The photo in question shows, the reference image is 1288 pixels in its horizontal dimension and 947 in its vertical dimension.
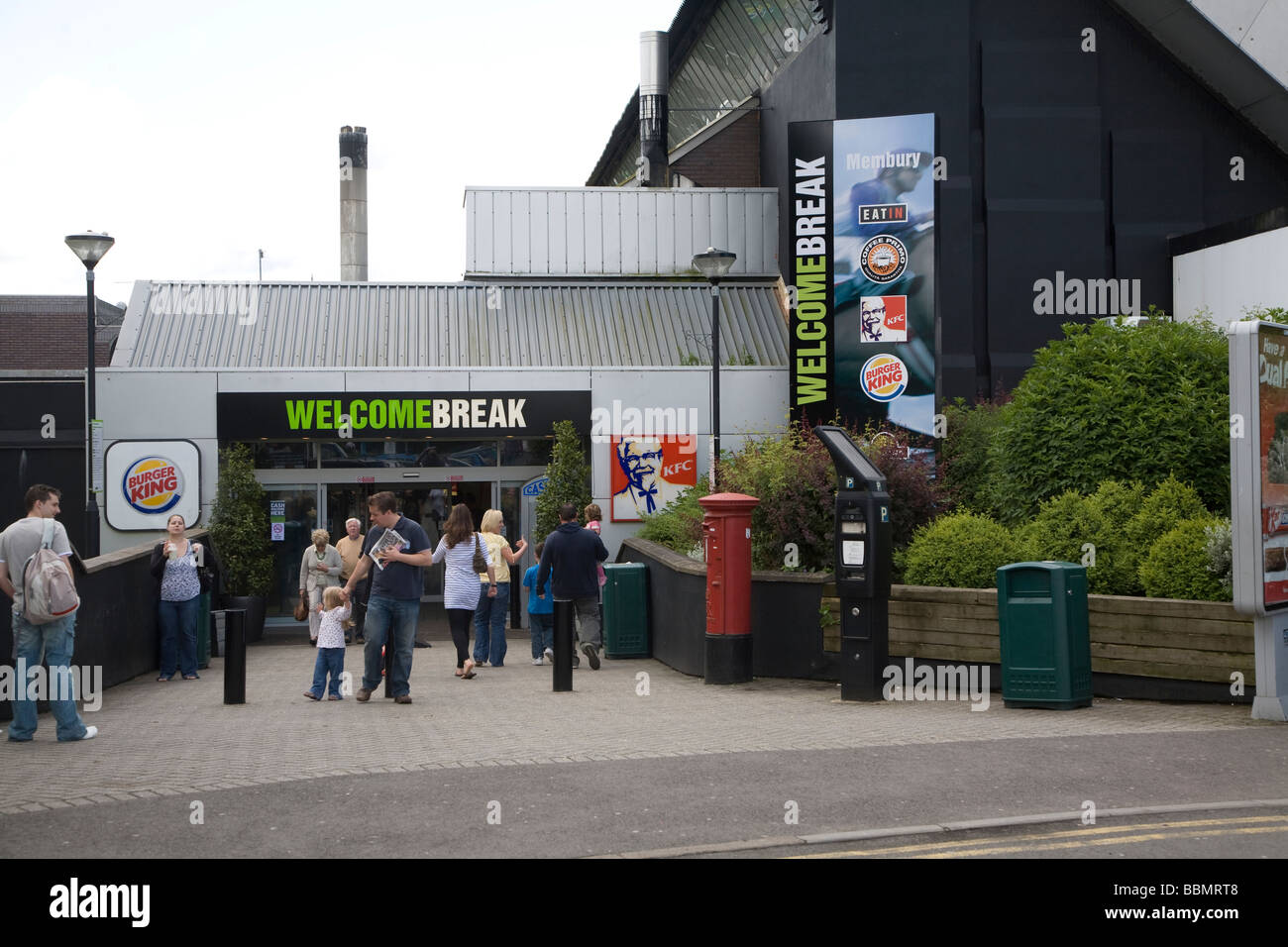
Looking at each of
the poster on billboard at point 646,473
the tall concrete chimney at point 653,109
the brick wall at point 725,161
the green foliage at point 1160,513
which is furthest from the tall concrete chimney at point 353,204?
the green foliage at point 1160,513

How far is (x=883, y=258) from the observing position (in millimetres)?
21000

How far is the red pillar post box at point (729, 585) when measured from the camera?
12.9 m

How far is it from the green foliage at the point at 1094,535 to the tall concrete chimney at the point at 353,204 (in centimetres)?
2552

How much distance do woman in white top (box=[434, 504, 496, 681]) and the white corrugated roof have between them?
928 cm

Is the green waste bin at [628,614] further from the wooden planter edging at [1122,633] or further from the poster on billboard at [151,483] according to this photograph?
the poster on billboard at [151,483]

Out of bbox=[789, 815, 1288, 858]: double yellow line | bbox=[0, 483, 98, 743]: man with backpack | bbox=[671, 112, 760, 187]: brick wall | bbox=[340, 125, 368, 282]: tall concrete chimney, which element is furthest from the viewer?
bbox=[340, 125, 368, 282]: tall concrete chimney

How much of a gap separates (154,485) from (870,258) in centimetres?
1153

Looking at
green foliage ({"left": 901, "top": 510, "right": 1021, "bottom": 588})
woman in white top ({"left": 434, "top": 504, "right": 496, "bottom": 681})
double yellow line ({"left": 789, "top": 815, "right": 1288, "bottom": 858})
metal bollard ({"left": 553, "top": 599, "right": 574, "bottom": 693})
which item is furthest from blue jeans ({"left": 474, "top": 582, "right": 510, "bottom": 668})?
double yellow line ({"left": 789, "top": 815, "right": 1288, "bottom": 858})

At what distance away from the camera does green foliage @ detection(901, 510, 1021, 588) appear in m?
12.0

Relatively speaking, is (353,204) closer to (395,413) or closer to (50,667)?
(395,413)

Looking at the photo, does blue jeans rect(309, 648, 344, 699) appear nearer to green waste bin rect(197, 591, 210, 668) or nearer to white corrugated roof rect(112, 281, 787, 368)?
green waste bin rect(197, 591, 210, 668)
